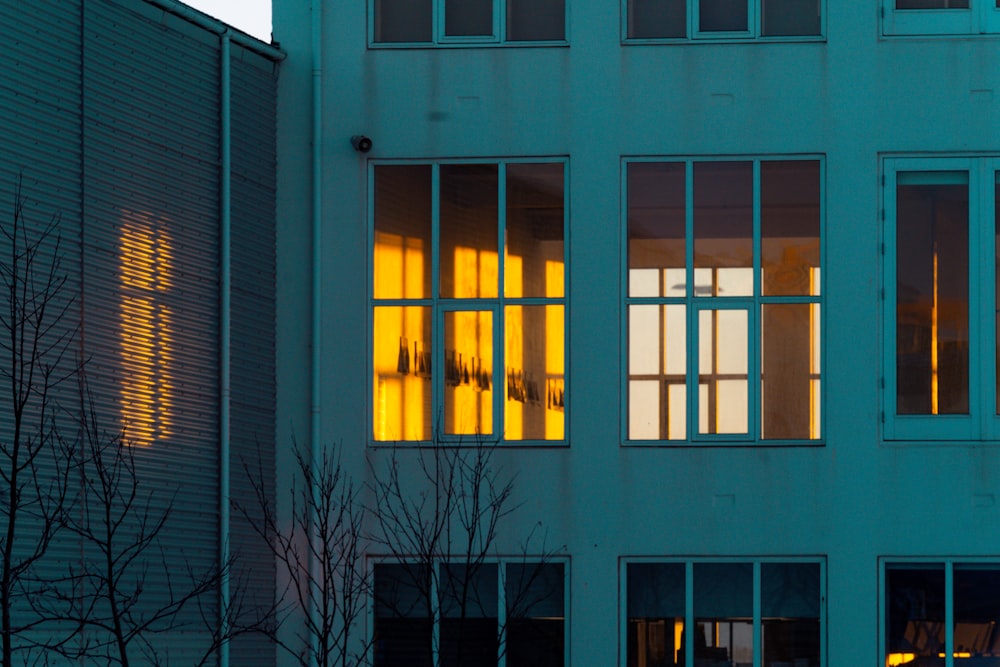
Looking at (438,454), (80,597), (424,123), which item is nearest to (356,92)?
(424,123)

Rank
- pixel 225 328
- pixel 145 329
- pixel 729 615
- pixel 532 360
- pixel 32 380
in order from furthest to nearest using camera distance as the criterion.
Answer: pixel 532 360, pixel 729 615, pixel 225 328, pixel 145 329, pixel 32 380

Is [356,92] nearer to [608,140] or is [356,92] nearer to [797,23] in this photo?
[608,140]

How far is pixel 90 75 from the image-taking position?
14477 mm

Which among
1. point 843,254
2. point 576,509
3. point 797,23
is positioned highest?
point 797,23

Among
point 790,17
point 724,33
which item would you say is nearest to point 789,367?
point 724,33

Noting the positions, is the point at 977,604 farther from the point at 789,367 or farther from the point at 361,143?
the point at 361,143

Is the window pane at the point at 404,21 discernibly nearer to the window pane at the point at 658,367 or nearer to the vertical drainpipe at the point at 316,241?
the vertical drainpipe at the point at 316,241

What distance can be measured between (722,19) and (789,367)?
3702 millimetres

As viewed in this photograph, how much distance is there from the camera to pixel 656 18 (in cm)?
1727

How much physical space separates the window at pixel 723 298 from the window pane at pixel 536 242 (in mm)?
738

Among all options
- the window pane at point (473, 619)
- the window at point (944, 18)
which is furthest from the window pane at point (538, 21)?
the window pane at point (473, 619)

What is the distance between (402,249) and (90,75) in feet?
13.3

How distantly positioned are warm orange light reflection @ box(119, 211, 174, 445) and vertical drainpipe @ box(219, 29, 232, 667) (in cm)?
81

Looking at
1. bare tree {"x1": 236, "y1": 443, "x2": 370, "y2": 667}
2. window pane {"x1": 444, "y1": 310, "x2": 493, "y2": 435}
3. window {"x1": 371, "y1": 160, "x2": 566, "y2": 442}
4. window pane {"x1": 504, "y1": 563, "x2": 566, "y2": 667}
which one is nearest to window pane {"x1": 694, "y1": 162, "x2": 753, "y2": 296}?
window {"x1": 371, "y1": 160, "x2": 566, "y2": 442}
